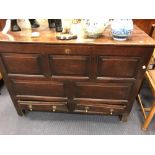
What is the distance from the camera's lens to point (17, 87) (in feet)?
4.24

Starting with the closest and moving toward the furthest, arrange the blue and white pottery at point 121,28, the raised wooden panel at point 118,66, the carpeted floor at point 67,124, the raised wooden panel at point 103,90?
the blue and white pottery at point 121,28, the raised wooden panel at point 118,66, the raised wooden panel at point 103,90, the carpeted floor at point 67,124

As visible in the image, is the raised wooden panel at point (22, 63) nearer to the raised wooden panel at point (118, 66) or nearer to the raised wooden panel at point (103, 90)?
the raised wooden panel at point (103, 90)

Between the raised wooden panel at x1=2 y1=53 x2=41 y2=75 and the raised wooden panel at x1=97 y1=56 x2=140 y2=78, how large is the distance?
482 mm

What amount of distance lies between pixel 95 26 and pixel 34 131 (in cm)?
119

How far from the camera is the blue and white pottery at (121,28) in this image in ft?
2.84

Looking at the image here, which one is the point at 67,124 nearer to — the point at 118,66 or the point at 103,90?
the point at 103,90

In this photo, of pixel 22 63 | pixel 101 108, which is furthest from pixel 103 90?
pixel 22 63

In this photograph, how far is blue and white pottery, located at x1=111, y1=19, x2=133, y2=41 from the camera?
34.1 inches

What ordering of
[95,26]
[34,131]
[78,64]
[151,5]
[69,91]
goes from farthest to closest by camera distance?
[34,131] < [69,91] < [78,64] < [95,26] < [151,5]

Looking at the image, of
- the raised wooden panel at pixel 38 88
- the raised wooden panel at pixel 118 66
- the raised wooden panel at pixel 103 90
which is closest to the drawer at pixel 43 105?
the raised wooden panel at pixel 38 88

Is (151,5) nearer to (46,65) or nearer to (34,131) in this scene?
(46,65)

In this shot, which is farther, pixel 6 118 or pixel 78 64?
pixel 6 118

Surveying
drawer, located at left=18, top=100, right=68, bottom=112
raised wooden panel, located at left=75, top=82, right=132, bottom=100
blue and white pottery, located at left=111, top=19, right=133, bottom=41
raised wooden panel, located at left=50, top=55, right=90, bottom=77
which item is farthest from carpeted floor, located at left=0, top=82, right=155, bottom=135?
blue and white pottery, located at left=111, top=19, right=133, bottom=41
